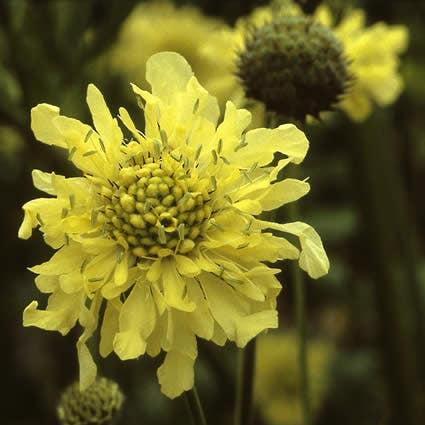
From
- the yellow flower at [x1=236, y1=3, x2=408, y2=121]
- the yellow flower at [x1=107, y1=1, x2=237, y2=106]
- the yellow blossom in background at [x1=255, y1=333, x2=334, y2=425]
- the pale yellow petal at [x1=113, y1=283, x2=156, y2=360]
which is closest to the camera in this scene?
the pale yellow petal at [x1=113, y1=283, x2=156, y2=360]

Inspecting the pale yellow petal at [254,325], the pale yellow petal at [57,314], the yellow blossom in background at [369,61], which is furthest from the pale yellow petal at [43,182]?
the yellow blossom in background at [369,61]

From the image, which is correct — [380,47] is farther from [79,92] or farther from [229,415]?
[229,415]

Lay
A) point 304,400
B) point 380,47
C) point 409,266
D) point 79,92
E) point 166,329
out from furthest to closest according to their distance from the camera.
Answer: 1. point 409,266
2. point 79,92
3. point 380,47
4. point 304,400
5. point 166,329

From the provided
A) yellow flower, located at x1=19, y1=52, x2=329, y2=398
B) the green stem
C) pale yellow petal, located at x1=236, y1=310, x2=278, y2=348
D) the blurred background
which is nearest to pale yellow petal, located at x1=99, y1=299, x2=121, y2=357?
yellow flower, located at x1=19, y1=52, x2=329, y2=398

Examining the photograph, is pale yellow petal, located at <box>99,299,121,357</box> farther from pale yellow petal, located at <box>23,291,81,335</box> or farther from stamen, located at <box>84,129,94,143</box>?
stamen, located at <box>84,129,94,143</box>

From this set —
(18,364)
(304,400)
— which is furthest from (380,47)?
(18,364)

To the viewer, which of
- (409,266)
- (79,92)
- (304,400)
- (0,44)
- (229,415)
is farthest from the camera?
(0,44)
